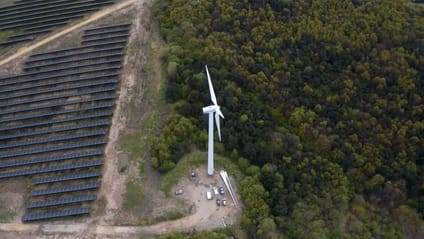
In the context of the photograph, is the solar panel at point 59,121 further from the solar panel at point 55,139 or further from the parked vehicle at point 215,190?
the parked vehicle at point 215,190

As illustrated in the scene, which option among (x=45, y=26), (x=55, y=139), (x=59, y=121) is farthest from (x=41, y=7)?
(x=55, y=139)

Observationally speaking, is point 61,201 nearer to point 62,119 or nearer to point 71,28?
point 62,119

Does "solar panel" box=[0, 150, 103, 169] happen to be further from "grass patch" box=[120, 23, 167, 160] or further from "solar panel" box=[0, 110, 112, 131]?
"solar panel" box=[0, 110, 112, 131]

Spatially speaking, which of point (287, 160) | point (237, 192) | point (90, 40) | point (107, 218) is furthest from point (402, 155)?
point (90, 40)

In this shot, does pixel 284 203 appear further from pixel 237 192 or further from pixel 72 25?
pixel 72 25

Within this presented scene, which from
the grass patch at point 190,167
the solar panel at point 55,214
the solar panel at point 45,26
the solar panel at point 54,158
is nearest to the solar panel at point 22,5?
the solar panel at point 45,26
